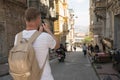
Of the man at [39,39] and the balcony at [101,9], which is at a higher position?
the balcony at [101,9]

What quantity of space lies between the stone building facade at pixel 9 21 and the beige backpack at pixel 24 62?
2354 cm

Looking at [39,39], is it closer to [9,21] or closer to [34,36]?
[34,36]

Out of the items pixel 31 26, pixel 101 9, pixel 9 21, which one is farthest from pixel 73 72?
pixel 101 9

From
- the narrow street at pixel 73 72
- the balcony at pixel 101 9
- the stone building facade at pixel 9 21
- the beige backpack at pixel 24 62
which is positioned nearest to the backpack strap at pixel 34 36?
the beige backpack at pixel 24 62

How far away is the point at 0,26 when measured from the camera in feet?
93.0

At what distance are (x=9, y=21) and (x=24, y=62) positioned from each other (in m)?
26.5

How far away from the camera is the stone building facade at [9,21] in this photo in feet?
94.5

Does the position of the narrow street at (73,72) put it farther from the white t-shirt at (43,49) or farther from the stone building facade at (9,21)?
the white t-shirt at (43,49)

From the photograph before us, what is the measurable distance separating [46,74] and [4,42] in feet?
81.1

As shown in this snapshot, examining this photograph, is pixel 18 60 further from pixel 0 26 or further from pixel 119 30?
pixel 119 30

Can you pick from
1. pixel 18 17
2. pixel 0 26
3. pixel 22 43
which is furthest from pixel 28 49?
pixel 18 17

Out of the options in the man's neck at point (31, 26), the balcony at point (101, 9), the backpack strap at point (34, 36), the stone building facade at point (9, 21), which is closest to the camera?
the backpack strap at point (34, 36)

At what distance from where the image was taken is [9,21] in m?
30.6

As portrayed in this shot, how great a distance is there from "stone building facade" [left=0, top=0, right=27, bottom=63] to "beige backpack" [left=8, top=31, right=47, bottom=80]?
2354 centimetres
